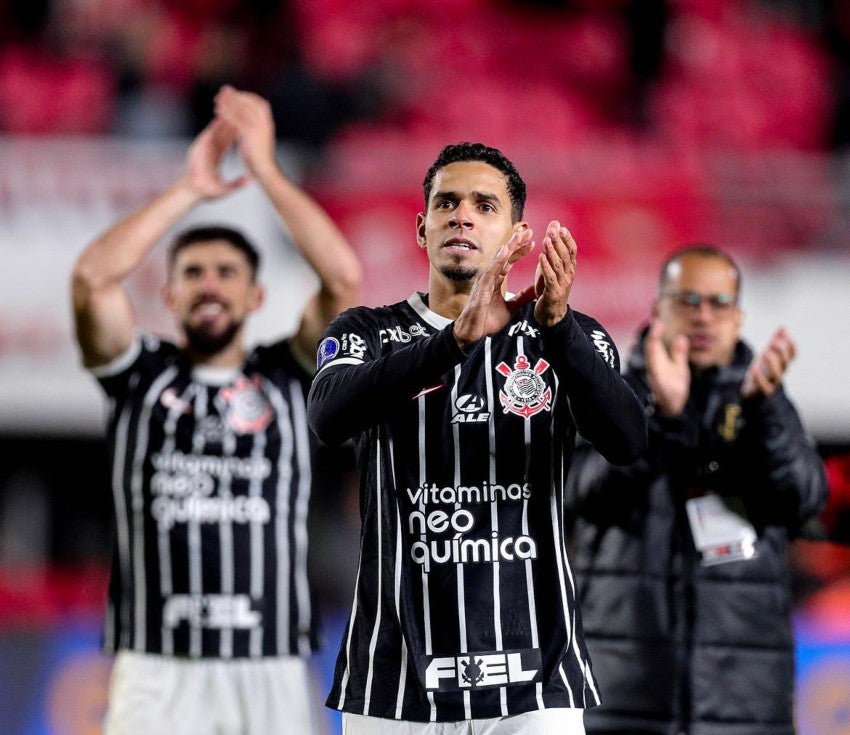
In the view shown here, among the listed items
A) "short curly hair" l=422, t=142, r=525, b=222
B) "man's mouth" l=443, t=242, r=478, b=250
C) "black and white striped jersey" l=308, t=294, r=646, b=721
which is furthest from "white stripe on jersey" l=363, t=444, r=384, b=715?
"short curly hair" l=422, t=142, r=525, b=222

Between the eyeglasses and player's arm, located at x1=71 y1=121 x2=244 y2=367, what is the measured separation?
4.87 ft

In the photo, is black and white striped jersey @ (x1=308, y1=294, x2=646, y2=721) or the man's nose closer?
black and white striped jersey @ (x1=308, y1=294, x2=646, y2=721)

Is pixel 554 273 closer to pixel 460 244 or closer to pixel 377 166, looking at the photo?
pixel 460 244

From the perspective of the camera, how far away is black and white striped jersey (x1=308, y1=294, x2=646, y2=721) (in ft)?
8.49

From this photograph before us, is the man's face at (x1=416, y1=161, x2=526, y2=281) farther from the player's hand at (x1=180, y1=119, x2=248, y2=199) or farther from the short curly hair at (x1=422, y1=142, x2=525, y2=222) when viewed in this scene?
the player's hand at (x1=180, y1=119, x2=248, y2=199)

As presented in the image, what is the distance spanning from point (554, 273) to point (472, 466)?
1.48ft

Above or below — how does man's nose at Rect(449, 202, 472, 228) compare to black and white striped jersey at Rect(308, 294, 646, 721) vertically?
above

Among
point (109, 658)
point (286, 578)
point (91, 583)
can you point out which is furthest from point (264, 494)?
point (91, 583)

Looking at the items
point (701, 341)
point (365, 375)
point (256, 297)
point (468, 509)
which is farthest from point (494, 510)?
point (256, 297)

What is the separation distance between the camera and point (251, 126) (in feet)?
13.7

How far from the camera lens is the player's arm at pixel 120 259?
413 centimetres

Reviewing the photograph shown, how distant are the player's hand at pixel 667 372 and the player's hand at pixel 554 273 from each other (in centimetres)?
108

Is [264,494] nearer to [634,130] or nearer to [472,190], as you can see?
[472,190]

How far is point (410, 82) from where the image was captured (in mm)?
9148
